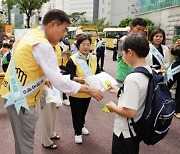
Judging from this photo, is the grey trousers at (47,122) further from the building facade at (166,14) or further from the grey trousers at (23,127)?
the building facade at (166,14)

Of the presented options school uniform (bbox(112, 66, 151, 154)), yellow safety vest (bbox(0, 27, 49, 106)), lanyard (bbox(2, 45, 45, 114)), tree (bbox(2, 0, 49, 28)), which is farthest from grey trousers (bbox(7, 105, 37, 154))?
tree (bbox(2, 0, 49, 28))

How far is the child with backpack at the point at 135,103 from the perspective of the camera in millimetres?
1953

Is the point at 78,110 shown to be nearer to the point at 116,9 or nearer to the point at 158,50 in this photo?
the point at 158,50

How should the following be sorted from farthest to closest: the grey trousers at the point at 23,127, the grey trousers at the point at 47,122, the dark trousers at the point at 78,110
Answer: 1. the dark trousers at the point at 78,110
2. the grey trousers at the point at 47,122
3. the grey trousers at the point at 23,127

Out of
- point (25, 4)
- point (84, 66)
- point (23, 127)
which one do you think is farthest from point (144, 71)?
point (25, 4)

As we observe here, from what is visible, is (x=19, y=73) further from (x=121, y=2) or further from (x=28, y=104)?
(x=121, y=2)

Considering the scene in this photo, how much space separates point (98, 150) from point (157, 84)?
191 centimetres

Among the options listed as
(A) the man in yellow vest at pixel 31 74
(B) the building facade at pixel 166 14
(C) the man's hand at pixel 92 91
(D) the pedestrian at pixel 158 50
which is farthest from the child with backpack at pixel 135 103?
(B) the building facade at pixel 166 14

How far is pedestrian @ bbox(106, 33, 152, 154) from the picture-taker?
195 cm

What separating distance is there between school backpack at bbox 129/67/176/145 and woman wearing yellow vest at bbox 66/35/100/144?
1449 millimetres

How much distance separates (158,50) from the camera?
3988mm

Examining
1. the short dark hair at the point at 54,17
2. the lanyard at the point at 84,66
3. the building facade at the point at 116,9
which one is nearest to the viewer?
the short dark hair at the point at 54,17

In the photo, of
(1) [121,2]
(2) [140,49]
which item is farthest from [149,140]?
(1) [121,2]

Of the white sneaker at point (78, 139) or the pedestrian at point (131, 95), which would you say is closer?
the pedestrian at point (131, 95)
